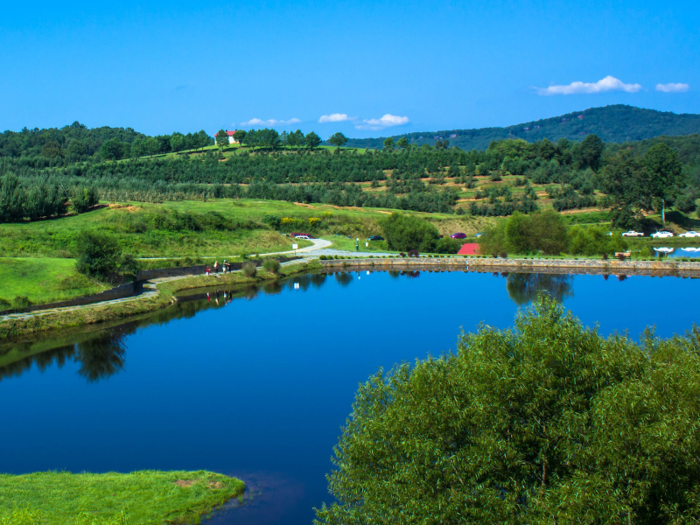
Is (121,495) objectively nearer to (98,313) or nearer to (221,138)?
(98,313)

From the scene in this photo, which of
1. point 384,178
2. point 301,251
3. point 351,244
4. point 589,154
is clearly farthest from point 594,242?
point 589,154

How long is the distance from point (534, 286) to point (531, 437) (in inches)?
1626

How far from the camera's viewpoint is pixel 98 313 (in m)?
38.3

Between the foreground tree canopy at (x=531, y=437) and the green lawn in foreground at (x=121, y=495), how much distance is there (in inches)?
127

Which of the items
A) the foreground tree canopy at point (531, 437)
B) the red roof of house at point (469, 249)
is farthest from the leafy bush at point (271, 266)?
the foreground tree canopy at point (531, 437)

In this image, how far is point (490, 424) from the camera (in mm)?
13781

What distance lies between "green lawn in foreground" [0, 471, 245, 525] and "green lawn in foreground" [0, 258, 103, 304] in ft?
77.0

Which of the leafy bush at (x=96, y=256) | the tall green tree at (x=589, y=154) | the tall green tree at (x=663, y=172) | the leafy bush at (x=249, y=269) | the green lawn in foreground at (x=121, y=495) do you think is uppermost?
the tall green tree at (x=589, y=154)

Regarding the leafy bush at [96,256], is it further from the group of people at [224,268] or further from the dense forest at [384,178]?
the dense forest at [384,178]

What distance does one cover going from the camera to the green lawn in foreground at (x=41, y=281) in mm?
38125

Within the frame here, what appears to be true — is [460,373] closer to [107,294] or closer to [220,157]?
[107,294]

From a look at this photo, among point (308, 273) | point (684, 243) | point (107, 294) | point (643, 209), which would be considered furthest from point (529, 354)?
point (643, 209)

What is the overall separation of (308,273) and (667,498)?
51.6 meters

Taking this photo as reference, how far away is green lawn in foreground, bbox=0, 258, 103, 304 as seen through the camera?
38125mm
